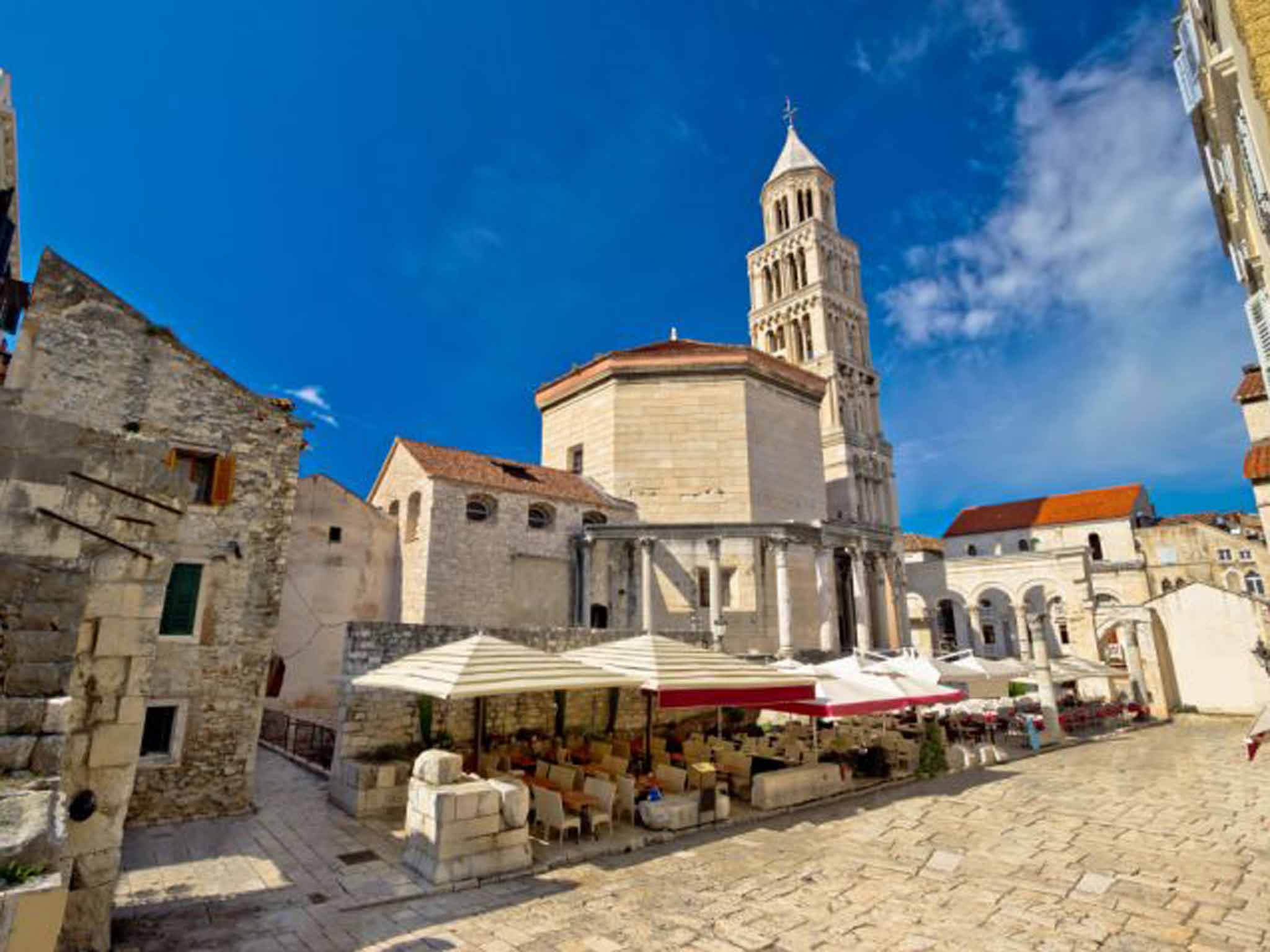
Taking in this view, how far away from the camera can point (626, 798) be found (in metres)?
10.7

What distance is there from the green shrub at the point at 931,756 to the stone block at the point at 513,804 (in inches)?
403

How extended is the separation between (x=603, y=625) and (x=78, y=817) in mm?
21513

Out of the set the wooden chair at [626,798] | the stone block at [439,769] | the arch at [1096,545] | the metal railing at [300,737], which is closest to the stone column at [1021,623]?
the arch at [1096,545]

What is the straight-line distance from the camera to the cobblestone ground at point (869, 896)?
6.59m

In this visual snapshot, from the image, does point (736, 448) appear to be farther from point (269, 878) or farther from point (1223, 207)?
point (269, 878)

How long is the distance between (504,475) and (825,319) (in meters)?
35.2

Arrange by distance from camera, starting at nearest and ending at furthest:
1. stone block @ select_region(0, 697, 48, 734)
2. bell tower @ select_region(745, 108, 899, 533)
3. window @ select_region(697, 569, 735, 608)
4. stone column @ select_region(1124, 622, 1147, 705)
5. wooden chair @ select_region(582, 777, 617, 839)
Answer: stone block @ select_region(0, 697, 48, 734) < wooden chair @ select_region(582, 777, 617, 839) < stone column @ select_region(1124, 622, 1147, 705) < window @ select_region(697, 569, 735, 608) < bell tower @ select_region(745, 108, 899, 533)

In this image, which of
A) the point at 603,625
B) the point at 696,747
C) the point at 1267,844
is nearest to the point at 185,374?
the point at 696,747

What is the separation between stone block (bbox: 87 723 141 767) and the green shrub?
48.4 feet

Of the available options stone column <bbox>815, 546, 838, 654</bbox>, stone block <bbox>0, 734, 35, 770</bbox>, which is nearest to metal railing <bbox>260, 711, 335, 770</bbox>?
stone block <bbox>0, 734, 35, 770</bbox>

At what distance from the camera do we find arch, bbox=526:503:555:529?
2552cm

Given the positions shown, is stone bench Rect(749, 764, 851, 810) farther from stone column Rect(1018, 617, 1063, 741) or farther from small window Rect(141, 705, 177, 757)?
stone column Rect(1018, 617, 1063, 741)

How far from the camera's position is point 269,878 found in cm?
835

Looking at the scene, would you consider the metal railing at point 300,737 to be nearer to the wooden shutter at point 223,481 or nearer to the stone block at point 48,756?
the wooden shutter at point 223,481
